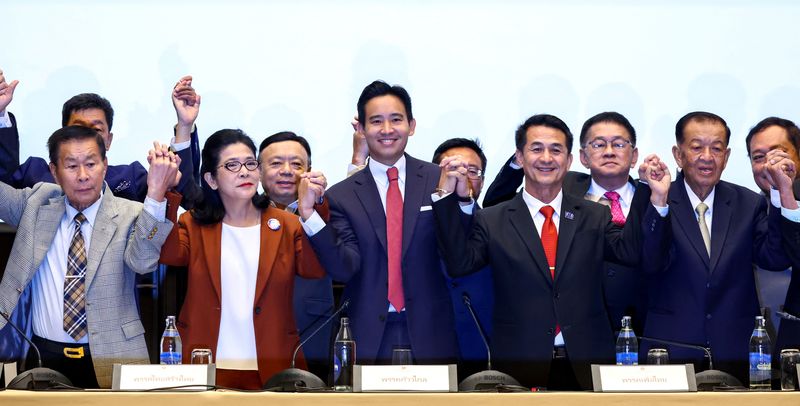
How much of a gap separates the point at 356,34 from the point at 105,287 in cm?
148

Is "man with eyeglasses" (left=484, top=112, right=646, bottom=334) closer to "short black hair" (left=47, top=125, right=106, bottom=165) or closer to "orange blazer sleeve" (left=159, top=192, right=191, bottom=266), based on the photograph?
"orange blazer sleeve" (left=159, top=192, right=191, bottom=266)

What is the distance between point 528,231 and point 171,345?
1.24 meters

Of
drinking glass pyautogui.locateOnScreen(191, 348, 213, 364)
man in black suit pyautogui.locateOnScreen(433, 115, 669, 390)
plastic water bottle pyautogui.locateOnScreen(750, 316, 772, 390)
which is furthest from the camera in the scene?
man in black suit pyautogui.locateOnScreen(433, 115, 669, 390)

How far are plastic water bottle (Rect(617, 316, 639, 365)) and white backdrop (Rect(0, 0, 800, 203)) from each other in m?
0.90

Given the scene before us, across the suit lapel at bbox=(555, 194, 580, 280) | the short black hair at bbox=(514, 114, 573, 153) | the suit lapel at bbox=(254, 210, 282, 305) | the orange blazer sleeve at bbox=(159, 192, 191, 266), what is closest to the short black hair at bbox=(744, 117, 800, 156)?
the short black hair at bbox=(514, 114, 573, 153)

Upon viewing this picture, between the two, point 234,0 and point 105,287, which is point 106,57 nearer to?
point 234,0

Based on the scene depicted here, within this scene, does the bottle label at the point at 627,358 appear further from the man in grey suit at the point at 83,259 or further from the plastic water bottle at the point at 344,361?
the man in grey suit at the point at 83,259

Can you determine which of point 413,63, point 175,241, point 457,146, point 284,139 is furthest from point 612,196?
point 175,241

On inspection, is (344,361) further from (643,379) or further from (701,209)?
(701,209)

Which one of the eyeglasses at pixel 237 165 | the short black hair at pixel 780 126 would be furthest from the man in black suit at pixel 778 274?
the eyeglasses at pixel 237 165

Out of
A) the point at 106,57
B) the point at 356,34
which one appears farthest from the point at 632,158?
the point at 106,57

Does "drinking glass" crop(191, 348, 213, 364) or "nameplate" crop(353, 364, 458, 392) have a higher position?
"drinking glass" crop(191, 348, 213, 364)

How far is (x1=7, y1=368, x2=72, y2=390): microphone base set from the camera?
105 inches

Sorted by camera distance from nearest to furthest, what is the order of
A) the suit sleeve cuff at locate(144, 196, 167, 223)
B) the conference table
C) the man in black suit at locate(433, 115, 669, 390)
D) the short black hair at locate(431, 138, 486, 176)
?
the conference table
the suit sleeve cuff at locate(144, 196, 167, 223)
the man in black suit at locate(433, 115, 669, 390)
the short black hair at locate(431, 138, 486, 176)
